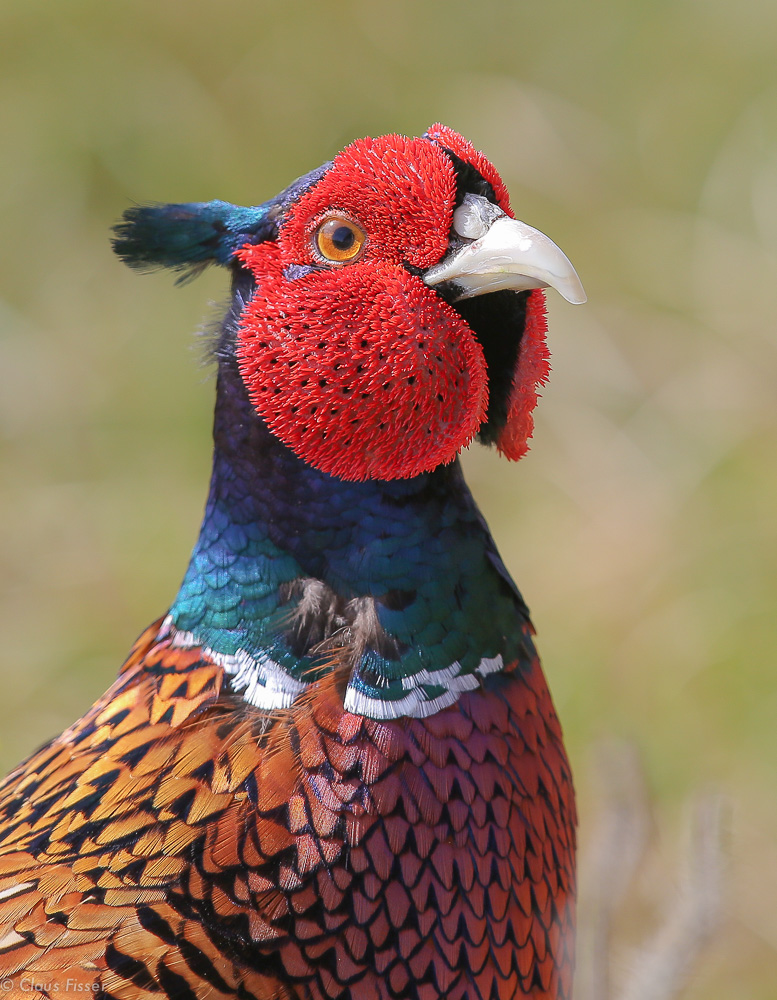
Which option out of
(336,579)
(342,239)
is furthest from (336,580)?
(342,239)

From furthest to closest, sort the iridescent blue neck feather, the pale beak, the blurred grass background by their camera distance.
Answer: the blurred grass background → the iridescent blue neck feather → the pale beak

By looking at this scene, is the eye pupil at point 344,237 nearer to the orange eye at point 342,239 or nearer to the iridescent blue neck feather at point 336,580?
the orange eye at point 342,239

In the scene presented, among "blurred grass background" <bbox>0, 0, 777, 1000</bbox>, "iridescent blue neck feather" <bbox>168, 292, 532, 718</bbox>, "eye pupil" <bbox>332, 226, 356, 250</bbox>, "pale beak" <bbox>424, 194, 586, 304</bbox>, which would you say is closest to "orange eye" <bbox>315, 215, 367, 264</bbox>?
"eye pupil" <bbox>332, 226, 356, 250</bbox>

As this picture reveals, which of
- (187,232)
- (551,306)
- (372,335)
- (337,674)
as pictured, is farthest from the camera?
(551,306)

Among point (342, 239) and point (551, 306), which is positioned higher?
point (551, 306)

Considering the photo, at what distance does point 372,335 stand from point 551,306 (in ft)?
10.6

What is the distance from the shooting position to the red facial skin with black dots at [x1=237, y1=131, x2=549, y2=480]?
148cm

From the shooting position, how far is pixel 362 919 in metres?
1.52

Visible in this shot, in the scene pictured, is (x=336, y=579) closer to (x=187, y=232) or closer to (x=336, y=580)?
(x=336, y=580)

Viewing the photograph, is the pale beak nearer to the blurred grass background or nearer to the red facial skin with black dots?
the red facial skin with black dots

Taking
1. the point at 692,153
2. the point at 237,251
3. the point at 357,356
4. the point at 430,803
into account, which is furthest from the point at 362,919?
the point at 692,153

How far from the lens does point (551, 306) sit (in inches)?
179

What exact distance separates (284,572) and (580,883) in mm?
1926

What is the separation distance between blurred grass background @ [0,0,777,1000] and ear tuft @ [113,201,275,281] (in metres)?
2.28
